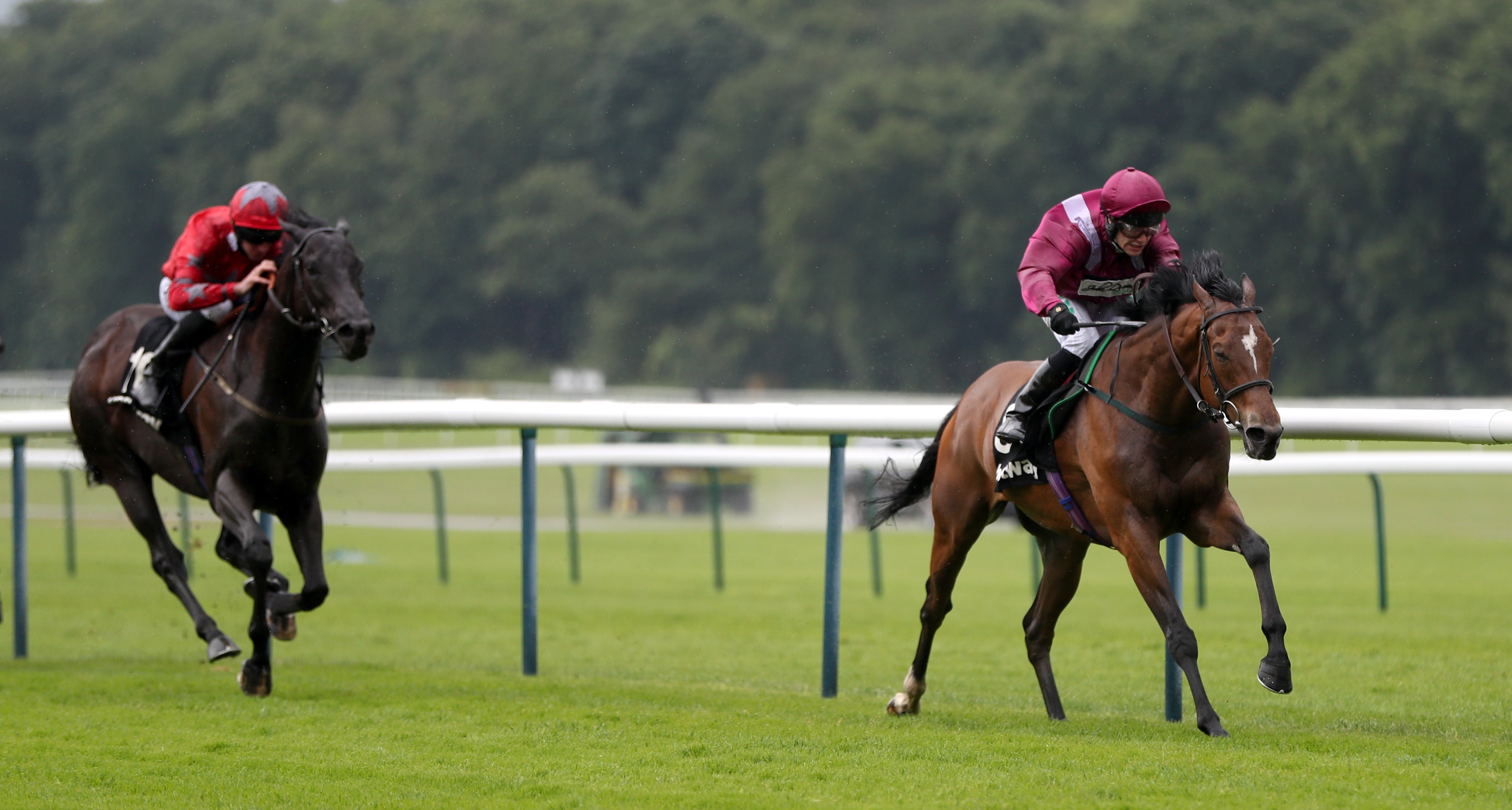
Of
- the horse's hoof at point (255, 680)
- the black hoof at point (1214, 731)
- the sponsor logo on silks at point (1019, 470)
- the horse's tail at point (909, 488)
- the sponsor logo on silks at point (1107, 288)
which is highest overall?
the sponsor logo on silks at point (1107, 288)

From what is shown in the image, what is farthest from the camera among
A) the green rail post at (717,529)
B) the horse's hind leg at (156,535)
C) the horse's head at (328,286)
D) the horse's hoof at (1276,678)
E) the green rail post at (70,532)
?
the green rail post at (70,532)

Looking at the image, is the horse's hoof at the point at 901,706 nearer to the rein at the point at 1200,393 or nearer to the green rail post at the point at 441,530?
the rein at the point at 1200,393

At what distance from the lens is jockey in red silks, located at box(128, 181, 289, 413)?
6.99 m

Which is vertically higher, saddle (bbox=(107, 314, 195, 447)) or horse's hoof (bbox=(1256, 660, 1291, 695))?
saddle (bbox=(107, 314, 195, 447))

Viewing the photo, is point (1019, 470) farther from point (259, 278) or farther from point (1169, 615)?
point (259, 278)

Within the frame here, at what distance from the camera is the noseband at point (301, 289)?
6578 millimetres

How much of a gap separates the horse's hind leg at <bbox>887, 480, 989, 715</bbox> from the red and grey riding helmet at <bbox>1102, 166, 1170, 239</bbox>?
110 cm

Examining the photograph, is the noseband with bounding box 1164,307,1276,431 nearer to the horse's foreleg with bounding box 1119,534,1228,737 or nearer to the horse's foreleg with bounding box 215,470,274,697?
the horse's foreleg with bounding box 1119,534,1228,737

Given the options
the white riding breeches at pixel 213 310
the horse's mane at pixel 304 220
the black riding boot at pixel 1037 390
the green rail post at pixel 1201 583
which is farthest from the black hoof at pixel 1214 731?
the green rail post at pixel 1201 583

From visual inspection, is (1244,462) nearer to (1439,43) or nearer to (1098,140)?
(1439,43)

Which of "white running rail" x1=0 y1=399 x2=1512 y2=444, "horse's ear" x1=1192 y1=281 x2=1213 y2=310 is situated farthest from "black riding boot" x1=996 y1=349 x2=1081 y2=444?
"white running rail" x1=0 y1=399 x2=1512 y2=444

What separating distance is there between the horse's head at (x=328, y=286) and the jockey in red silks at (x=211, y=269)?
252 millimetres

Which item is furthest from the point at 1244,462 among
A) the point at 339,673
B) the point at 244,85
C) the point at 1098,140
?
the point at 244,85

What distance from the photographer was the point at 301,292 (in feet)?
21.7
